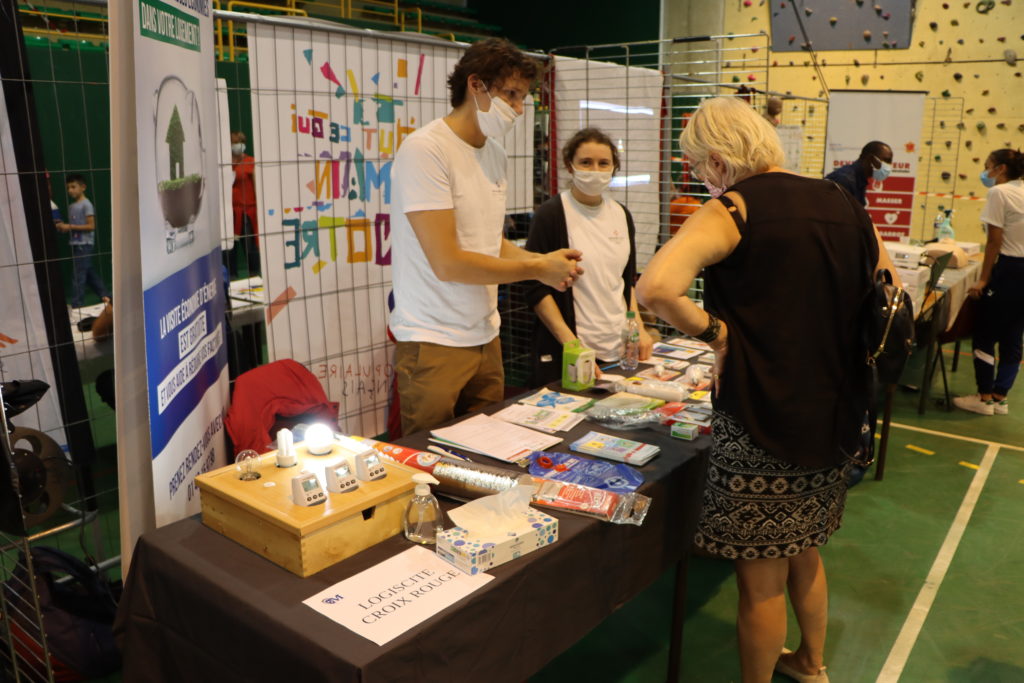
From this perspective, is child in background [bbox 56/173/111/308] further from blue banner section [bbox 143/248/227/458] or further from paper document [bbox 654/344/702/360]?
paper document [bbox 654/344/702/360]

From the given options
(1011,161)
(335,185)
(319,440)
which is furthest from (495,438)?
(1011,161)

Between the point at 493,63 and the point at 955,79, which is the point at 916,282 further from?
the point at 955,79

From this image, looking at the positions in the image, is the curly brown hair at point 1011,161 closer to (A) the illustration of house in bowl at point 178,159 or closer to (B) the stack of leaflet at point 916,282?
(B) the stack of leaflet at point 916,282

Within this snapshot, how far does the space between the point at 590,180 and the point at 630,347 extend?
0.63m

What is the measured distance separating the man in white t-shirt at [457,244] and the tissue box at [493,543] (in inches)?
33.2

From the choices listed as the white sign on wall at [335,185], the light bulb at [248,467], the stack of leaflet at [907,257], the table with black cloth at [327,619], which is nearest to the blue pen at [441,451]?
the table with black cloth at [327,619]

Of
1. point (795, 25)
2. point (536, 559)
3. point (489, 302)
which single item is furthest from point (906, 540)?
point (795, 25)

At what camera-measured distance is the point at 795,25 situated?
26.4ft

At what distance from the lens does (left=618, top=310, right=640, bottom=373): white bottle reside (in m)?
2.84

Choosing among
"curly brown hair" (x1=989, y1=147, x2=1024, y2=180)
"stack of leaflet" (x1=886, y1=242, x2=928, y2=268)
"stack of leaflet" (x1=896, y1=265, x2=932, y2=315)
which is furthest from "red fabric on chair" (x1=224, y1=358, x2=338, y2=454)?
"curly brown hair" (x1=989, y1=147, x2=1024, y2=180)

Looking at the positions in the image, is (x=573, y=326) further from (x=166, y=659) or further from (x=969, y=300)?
(x=969, y=300)

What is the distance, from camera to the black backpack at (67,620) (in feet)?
7.32

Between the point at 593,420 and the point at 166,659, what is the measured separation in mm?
1234

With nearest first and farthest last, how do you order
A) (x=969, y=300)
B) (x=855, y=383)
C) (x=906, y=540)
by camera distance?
1. (x=855, y=383)
2. (x=906, y=540)
3. (x=969, y=300)
